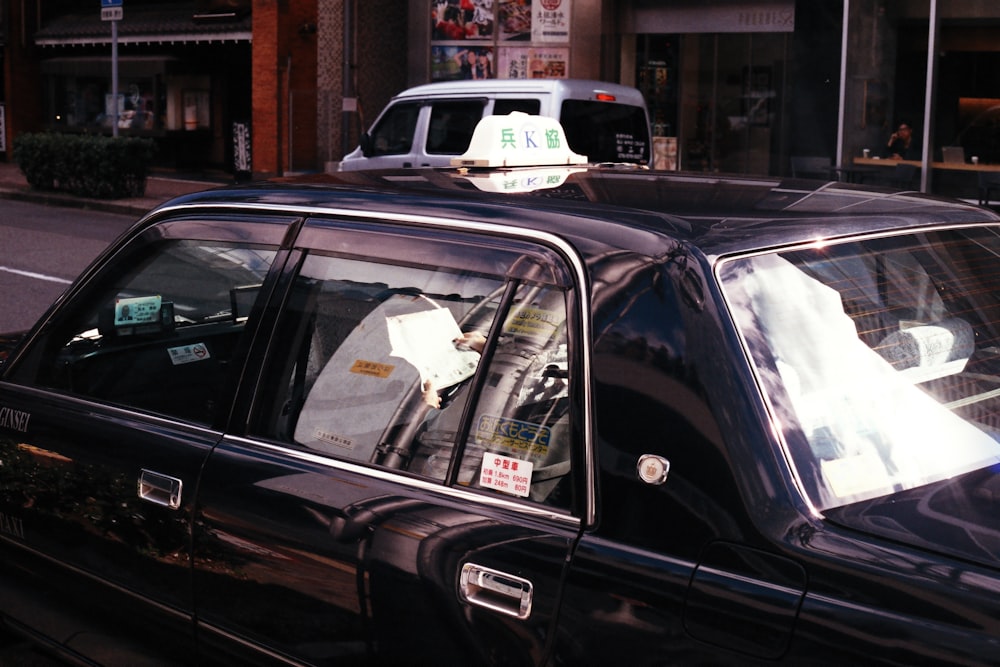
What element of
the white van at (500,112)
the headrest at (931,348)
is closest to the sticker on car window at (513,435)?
the headrest at (931,348)

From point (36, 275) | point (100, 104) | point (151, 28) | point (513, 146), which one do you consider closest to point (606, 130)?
point (36, 275)

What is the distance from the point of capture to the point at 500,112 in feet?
45.2

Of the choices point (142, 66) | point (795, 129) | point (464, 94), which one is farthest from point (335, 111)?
point (464, 94)

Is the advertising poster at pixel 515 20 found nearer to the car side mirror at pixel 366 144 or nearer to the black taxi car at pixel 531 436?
the car side mirror at pixel 366 144

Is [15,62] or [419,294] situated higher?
[15,62]

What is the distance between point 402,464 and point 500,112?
11551 millimetres

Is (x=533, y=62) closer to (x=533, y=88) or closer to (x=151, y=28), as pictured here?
(x=533, y=88)

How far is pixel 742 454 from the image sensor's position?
1995 millimetres

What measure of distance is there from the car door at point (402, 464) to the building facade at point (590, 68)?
481 inches

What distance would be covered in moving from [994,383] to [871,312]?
14.1 inches

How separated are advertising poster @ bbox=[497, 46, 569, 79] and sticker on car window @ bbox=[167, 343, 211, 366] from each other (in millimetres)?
19159

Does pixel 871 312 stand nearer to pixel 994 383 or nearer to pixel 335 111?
pixel 994 383

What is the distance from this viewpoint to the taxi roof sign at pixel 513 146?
11.1 ft

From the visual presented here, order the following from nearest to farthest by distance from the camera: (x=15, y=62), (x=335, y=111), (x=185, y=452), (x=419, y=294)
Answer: (x=419, y=294) → (x=185, y=452) → (x=335, y=111) → (x=15, y=62)
